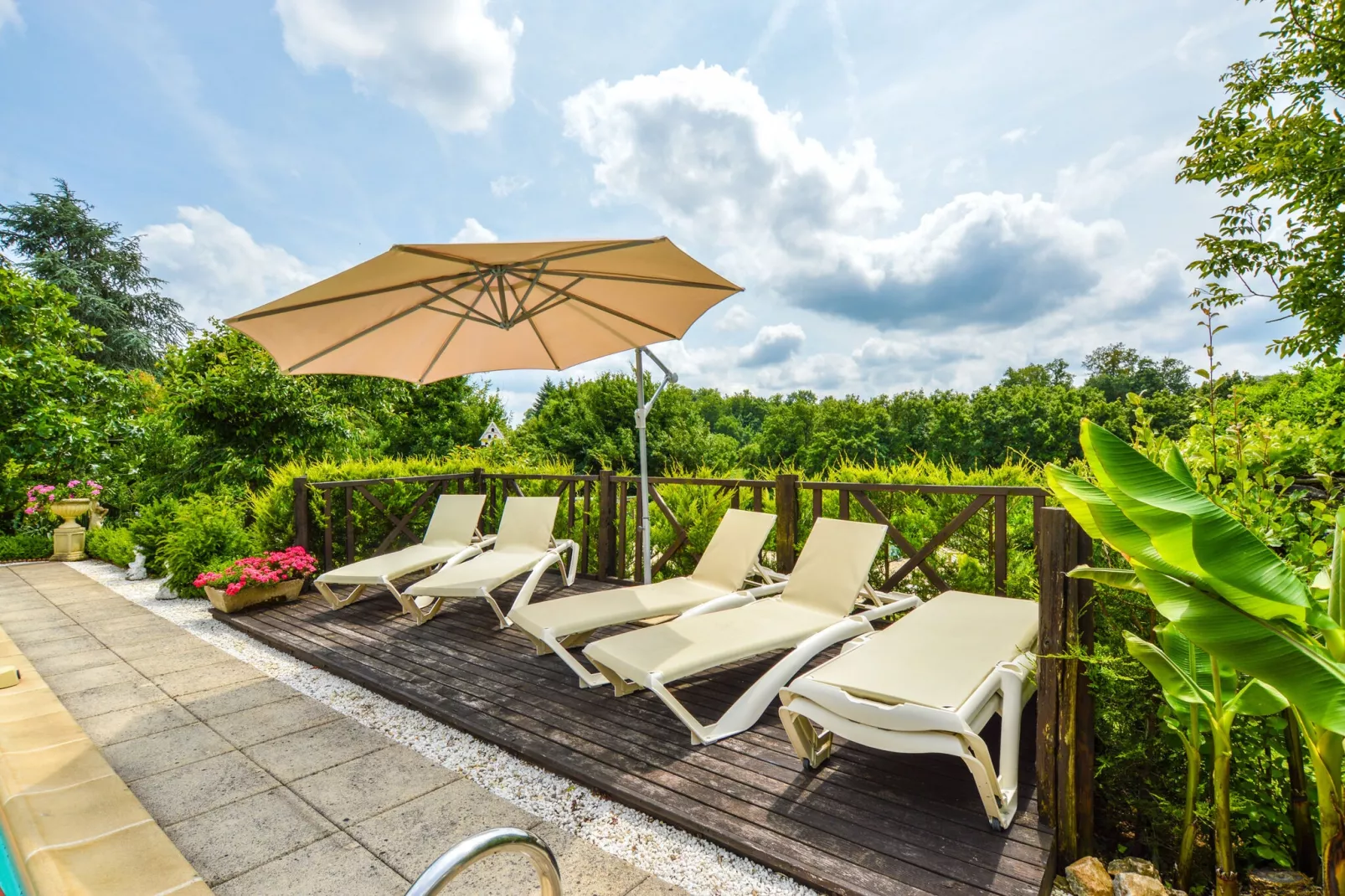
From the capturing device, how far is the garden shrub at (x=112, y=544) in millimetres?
8477

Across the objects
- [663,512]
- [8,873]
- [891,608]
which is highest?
[663,512]

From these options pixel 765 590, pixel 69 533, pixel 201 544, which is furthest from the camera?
pixel 69 533

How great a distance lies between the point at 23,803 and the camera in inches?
97.3

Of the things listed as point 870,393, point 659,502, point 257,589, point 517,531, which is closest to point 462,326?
point 517,531

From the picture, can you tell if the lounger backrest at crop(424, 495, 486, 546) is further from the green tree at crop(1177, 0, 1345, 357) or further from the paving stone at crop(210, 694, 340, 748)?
the green tree at crop(1177, 0, 1345, 357)

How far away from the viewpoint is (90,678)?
13.8ft

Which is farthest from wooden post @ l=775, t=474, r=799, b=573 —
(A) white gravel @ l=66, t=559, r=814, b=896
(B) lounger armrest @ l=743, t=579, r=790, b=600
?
(A) white gravel @ l=66, t=559, r=814, b=896

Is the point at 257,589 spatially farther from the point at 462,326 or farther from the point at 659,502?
the point at 659,502

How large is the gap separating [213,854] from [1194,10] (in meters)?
9.96

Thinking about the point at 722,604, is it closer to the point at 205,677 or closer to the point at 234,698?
the point at 234,698

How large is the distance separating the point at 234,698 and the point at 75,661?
1975 mm

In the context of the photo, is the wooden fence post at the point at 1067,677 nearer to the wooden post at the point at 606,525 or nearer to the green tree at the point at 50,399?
the wooden post at the point at 606,525

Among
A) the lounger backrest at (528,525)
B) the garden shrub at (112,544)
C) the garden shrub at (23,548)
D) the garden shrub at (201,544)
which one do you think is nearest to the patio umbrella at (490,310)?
the lounger backrest at (528,525)

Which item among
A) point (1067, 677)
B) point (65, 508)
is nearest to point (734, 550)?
point (1067, 677)
